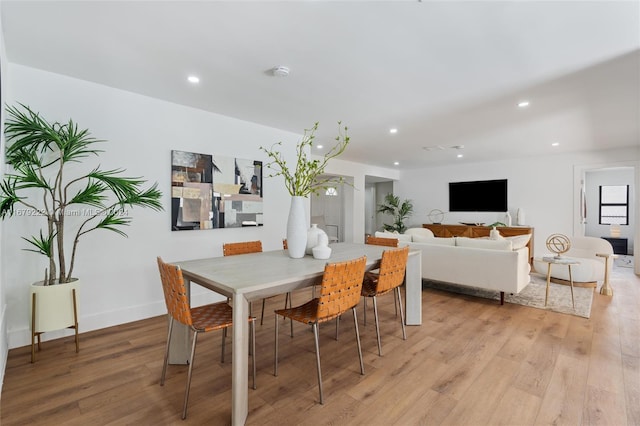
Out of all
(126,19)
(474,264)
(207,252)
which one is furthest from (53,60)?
(474,264)

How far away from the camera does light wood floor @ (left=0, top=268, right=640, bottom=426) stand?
174 cm

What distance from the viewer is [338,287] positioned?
75.5 inches

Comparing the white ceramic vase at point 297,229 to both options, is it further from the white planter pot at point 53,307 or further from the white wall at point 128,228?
the white planter pot at point 53,307

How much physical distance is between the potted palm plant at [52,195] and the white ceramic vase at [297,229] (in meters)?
1.33

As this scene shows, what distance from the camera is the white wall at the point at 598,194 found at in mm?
7781

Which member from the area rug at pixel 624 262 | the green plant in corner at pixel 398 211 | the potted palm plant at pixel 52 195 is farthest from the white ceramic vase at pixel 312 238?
the area rug at pixel 624 262

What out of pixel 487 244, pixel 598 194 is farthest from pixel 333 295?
pixel 598 194

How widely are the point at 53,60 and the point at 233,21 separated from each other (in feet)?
5.61

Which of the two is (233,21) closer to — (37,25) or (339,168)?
(37,25)

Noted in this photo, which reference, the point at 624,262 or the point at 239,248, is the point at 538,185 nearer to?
the point at 624,262

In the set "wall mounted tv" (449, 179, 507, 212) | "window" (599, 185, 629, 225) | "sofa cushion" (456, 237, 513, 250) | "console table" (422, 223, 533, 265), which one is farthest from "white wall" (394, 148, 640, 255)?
"sofa cushion" (456, 237, 513, 250)

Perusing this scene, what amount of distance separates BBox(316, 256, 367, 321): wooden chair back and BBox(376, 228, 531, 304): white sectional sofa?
245cm

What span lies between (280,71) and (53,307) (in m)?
2.65

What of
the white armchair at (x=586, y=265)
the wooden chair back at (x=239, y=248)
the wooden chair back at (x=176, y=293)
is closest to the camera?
the wooden chair back at (x=176, y=293)
